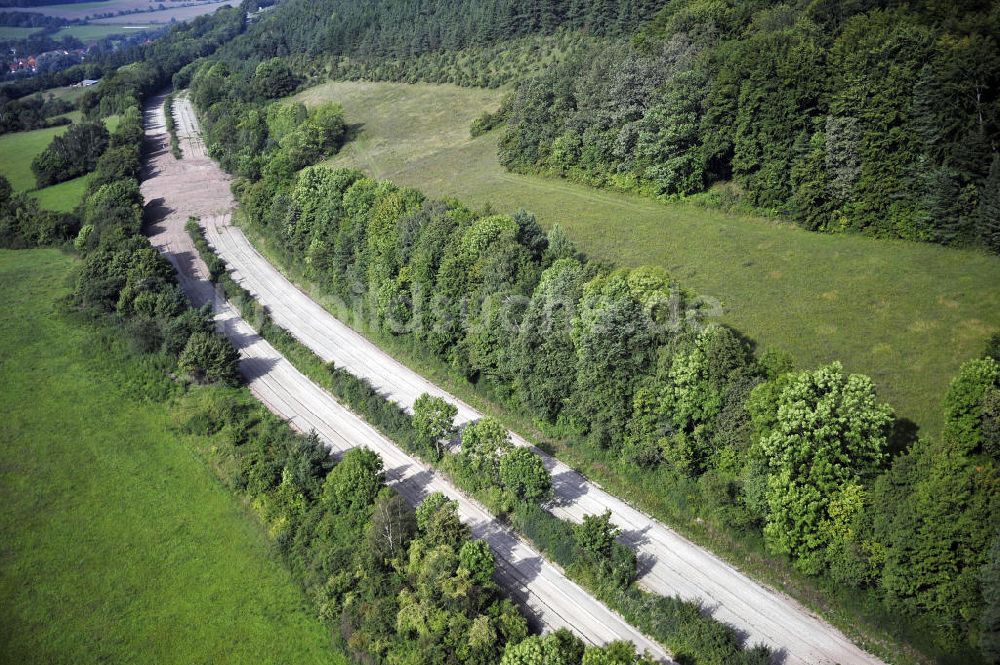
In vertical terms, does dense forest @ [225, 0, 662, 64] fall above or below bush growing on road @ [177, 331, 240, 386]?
above

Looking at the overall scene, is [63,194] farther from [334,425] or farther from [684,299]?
[684,299]

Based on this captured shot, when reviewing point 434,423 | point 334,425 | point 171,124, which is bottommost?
point 171,124

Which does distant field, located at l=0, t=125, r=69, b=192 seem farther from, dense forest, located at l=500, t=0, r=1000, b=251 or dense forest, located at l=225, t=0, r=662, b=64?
dense forest, located at l=500, t=0, r=1000, b=251

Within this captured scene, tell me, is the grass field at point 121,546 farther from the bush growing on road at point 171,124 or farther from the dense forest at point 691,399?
the bush growing on road at point 171,124

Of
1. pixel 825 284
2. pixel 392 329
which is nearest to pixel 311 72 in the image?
pixel 392 329

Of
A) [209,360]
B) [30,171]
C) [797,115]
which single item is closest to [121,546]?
[209,360]

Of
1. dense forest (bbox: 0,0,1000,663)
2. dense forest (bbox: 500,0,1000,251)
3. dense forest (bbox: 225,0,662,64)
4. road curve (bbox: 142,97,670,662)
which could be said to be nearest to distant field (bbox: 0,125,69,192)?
road curve (bbox: 142,97,670,662)

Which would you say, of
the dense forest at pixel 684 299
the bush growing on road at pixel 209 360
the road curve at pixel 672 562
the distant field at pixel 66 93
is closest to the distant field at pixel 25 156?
the dense forest at pixel 684 299
